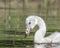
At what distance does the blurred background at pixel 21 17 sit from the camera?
3.78 m

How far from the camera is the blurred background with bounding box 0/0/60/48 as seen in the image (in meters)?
3.78

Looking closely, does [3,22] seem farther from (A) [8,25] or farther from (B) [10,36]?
(B) [10,36]

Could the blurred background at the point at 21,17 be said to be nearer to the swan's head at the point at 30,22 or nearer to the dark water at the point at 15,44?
the dark water at the point at 15,44

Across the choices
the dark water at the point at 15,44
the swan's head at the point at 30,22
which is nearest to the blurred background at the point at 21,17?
the dark water at the point at 15,44

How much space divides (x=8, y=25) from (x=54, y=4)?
1.16 m

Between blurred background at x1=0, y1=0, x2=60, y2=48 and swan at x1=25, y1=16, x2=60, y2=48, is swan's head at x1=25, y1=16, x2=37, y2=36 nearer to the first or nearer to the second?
swan at x1=25, y1=16, x2=60, y2=48

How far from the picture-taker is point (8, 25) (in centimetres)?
435

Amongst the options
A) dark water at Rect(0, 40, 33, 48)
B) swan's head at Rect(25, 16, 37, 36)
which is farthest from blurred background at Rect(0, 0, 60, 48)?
swan's head at Rect(25, 16, 37, 36)

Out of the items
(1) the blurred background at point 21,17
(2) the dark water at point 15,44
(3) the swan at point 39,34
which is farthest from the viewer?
(1) the blurred background at point 21,17

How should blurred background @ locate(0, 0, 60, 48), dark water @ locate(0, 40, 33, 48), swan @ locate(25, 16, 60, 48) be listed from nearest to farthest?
dark water @ locate(0, 40, 33, 48) → swan @ locate(25, 16, 60, 48) → blurred background @ locate(0, 0, 60, 48)

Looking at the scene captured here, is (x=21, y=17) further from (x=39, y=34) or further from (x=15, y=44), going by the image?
(x=15, y=44)

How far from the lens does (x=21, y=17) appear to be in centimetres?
463

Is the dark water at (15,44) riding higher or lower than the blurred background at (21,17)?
lower

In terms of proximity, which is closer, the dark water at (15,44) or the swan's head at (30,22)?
the dark water at (15,44)
